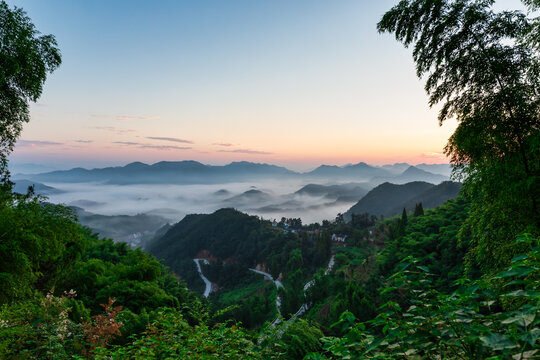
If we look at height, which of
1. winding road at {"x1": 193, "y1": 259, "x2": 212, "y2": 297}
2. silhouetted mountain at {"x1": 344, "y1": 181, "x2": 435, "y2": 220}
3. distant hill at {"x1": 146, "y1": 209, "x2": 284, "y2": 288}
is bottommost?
winding road at {"x1": 193, "y1": 259, "x2": 212, "y2": 297}

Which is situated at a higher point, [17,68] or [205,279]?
[17,68]

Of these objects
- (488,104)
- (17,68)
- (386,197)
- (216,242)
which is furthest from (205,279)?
(386,197)

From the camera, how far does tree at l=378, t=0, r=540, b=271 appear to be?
14.9 ft

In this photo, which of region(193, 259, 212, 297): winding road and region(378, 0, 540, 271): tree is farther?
region(193, 259, 212, 297): winding road

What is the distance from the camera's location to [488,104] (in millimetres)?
4824

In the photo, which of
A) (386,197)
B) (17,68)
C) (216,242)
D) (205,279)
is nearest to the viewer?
(17,68)

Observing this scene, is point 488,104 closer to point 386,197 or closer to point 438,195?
point 438,195

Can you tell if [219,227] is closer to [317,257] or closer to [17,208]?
[317,257]

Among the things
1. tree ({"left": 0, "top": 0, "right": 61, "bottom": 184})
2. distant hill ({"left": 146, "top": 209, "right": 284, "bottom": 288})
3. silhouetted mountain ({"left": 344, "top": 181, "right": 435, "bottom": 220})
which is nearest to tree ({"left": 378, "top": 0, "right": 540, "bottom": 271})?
tree ({"left": 0, "top": 0, "right": 61, "bottom": 184})

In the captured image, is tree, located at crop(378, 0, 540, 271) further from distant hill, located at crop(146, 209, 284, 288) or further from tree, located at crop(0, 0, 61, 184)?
distant hill, located at crop(146, 209, 284, 288)

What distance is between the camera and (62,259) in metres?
8.84

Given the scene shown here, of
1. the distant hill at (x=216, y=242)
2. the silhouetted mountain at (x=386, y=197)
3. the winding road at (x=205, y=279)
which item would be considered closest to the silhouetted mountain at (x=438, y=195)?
the silhouetted mountain at (x=386, y=197)

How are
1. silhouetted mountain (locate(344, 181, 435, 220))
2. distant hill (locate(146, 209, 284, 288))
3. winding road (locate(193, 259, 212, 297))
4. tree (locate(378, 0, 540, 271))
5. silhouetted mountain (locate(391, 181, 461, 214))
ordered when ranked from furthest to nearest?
silhouetted mountain (locate(344, 181, 435, 220)) → silhouetted mountain (locate(391, 181, 461, 214)) → distant hill (locate(146, 209, 284, 288)) → winding road (locate(193, 259, 212, 297)) → tree (locate(378, 0, 540, 271))

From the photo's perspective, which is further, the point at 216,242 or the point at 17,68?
the point at 216,242
